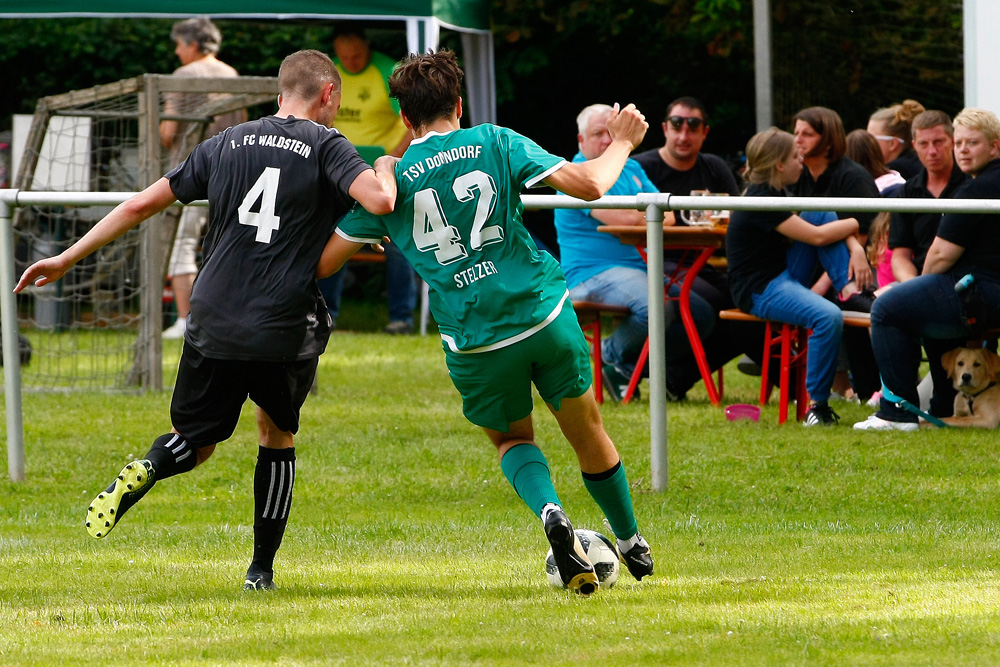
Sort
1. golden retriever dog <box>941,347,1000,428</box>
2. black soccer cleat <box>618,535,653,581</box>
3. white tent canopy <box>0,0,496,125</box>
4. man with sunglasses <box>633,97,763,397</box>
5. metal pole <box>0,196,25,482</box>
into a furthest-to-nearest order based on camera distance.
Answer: white tent canopy <box>0,0,496,125</box>
man with sunglasses <box>633,97,763,397</box>
golden retriever dog <box>941,347,1000,428</box>
metal pole <box>0,196,25,482</box>
black soccer cleat <box>618,535,653,581</box>

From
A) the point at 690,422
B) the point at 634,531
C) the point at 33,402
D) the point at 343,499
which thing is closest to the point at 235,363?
the point at 634,531

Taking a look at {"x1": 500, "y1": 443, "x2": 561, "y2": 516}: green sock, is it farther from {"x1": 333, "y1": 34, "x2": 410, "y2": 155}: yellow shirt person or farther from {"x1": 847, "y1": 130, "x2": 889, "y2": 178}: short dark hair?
{"x1": 333, "y1": 34, "x2": 410, "y2": 155}: yellow shirt person

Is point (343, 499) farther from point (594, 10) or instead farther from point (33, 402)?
point (594, 10)

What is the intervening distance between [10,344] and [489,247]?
3143 mm

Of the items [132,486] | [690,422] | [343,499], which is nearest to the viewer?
[132,486]

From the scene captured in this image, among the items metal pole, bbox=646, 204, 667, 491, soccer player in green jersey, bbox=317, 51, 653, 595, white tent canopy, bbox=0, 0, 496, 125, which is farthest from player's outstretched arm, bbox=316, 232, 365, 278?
white tent canopy, bbox=0, 0, 496, 125

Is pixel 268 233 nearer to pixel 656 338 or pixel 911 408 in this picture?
pixel 656 338

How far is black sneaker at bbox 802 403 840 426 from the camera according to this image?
8312 millimetres

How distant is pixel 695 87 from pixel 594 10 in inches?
58.1

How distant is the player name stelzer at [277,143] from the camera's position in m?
4.51

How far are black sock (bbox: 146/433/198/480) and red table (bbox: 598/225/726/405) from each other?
13.7 feet

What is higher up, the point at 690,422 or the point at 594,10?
the point at 594,10

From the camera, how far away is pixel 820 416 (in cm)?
834

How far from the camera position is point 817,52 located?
42.3 ft
